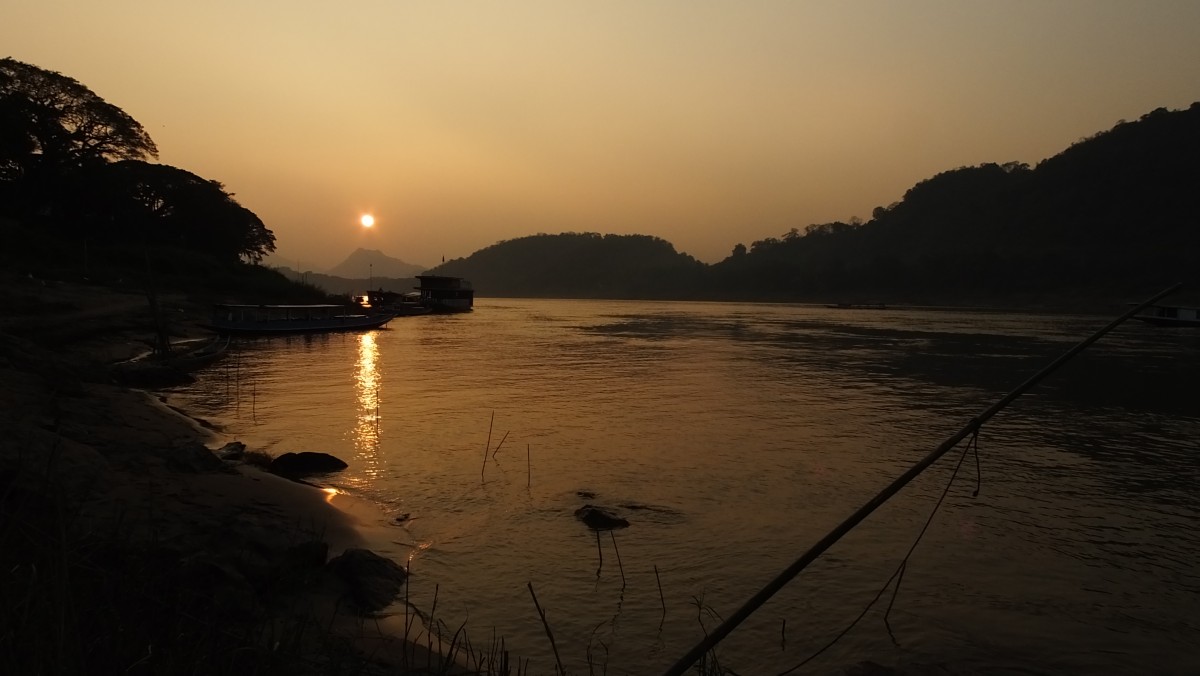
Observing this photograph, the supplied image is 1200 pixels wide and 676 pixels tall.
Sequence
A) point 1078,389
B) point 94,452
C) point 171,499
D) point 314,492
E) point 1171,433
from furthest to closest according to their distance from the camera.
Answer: point 1078,389 < point 1171,433 < point 314,492 < point 94,452 < point 171,499

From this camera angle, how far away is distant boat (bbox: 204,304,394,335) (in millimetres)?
49569

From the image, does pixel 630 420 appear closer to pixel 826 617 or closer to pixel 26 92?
pixel 826 617

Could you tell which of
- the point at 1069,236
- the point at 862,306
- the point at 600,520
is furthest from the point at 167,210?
the point at 1069,236

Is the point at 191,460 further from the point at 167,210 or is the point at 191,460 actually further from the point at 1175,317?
the point at 1175,317

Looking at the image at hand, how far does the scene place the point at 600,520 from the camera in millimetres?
11602

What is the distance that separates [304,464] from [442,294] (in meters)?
95.9

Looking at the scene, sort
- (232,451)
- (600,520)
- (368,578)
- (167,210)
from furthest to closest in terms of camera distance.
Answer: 1. (167,210)
2. (232,451)
3. (600,520)
4. (368,578)

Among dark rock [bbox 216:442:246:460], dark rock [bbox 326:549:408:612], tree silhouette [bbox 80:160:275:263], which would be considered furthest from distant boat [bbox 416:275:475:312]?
dark rock [bbox 326:549:408:612]

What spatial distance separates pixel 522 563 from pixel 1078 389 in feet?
100

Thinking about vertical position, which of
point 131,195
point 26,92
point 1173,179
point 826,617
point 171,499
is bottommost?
point 826,617

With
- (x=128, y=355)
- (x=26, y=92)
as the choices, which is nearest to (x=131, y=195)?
(x=26, y=92)

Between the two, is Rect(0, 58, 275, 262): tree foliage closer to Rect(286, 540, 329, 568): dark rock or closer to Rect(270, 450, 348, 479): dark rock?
Rect(270, 450, 348, 479): dark rock

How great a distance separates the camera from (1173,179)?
5512 inches

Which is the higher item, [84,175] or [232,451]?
[84,175]
